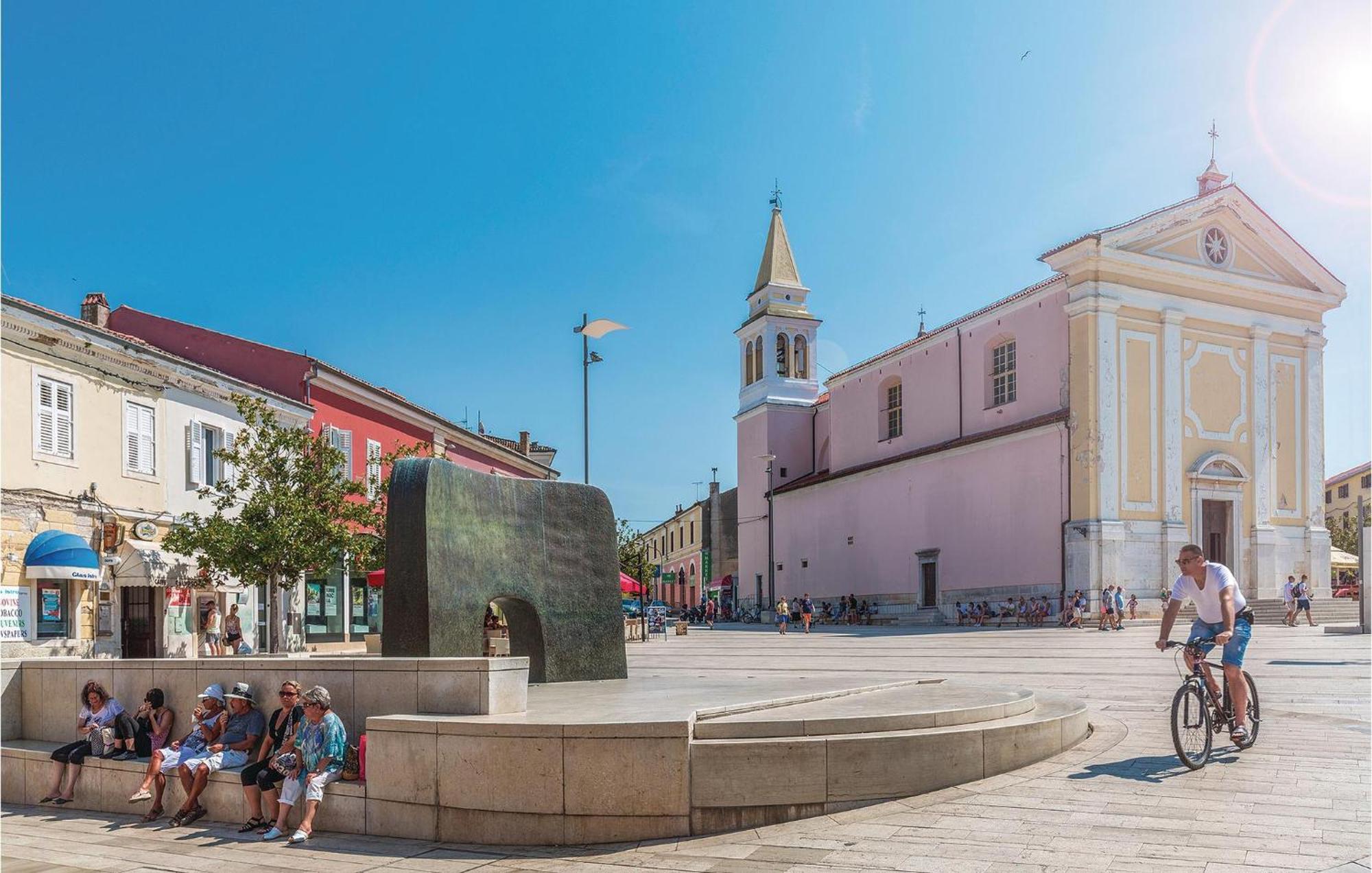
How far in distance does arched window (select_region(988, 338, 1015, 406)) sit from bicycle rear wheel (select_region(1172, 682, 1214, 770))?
33.2 meters

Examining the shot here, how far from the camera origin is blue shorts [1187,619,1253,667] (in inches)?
335

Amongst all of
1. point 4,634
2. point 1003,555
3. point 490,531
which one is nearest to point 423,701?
point 490,531

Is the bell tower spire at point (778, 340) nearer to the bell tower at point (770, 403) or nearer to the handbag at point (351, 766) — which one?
the bell tower at point (770, 403)

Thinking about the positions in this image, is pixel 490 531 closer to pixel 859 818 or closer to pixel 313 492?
pixel 859 818

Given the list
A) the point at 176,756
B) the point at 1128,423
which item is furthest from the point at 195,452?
the point at 1128,423

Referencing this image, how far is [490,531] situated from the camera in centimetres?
1158

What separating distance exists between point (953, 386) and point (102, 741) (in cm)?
3724

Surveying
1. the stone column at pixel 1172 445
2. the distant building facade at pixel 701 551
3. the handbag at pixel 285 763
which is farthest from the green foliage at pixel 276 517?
the distant building facade at pixel 701 551

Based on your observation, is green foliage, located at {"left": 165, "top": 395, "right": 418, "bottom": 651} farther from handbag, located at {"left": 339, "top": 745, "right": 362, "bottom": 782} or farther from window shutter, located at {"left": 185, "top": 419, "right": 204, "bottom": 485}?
handbag, located at {"left": 339, "top": 745, "right": 362, "bottom": 782}

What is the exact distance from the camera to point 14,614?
19453 millimetres

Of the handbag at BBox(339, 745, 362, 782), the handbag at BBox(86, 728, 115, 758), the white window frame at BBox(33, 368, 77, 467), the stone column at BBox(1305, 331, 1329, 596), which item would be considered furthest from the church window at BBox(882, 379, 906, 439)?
the handbag at BBox(339, 745, 362, 782)

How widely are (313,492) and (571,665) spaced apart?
14.3 meters

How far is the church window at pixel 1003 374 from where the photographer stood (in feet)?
134

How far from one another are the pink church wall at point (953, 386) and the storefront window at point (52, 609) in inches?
1143
